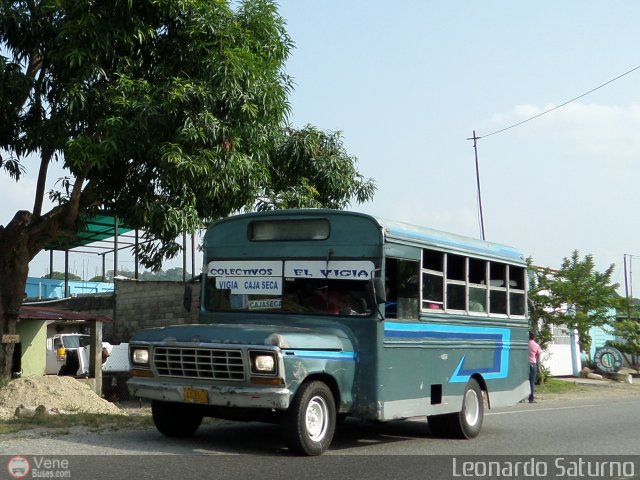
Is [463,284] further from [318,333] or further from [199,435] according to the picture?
[199,435]

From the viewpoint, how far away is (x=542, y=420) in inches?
609

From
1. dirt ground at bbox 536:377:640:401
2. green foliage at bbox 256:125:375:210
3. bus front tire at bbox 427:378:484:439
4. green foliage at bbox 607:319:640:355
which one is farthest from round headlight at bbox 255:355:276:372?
green foliage at bbox 607:319:640:355

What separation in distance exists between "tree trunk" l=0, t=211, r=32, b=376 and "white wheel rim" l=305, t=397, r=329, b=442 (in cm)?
915

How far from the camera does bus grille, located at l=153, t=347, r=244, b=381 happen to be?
945 centimetres

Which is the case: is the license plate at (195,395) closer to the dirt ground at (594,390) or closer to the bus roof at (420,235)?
the bus roof at (420,235)

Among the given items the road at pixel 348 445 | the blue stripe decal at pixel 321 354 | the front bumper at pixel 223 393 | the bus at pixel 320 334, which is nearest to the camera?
the road at pixel 348 445

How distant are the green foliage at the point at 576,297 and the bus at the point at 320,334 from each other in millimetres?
17073

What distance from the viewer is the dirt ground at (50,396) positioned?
49.4 feet

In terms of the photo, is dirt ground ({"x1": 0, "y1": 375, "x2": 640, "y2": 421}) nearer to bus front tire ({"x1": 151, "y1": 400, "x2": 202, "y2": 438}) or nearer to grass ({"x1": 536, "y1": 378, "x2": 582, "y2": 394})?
bus front tire ({"x1": 151, "y1": 400, "x2": 202, "y2": 438})

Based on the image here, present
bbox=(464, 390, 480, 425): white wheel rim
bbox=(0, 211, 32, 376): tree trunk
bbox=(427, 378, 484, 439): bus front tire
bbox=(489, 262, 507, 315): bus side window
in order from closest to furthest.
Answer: bbox=(427, 378, 484, 439): bus front tire → bbox=(464, 390, 480, 425): white wheel rim → bbox=(489, 262, 507, 315): bus side window → bbox=(0, 211, 32, 376): tree trunk

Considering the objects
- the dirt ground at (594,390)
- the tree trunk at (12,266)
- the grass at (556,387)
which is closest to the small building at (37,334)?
the tree trunk at (12,266)

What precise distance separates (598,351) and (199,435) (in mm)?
26903

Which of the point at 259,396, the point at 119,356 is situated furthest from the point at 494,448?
the point at 119,356

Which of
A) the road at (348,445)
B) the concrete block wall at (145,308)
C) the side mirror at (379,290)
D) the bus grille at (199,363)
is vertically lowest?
the road at (348,445)
